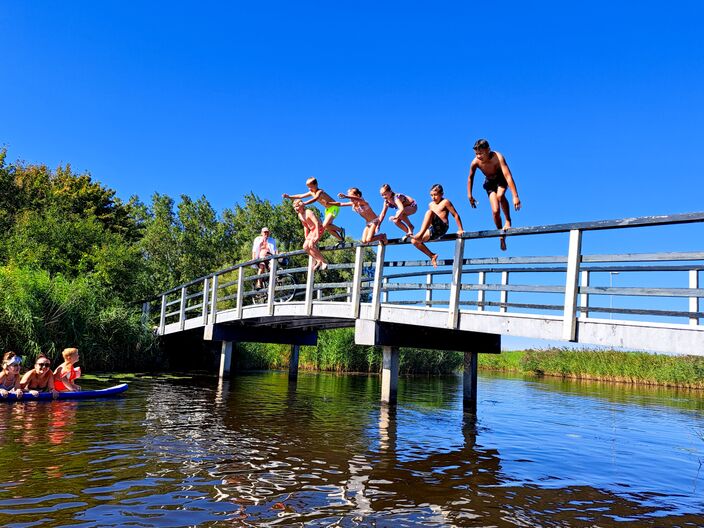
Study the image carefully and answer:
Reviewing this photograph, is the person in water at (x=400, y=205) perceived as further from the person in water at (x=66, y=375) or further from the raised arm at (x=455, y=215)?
the person in water at (x=66, y=375)

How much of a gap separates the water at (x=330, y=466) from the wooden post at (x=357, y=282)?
89.3 inches

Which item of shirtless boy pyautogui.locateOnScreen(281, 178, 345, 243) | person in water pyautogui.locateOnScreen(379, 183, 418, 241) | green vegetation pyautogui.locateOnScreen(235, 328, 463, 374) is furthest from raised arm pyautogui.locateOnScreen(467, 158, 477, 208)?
green vegetation pyautogui.locateOnScreen(235, 328, 463, 374)

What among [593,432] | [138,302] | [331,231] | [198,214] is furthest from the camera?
[198,214]

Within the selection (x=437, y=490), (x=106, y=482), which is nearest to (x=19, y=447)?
(x=106, y=482)

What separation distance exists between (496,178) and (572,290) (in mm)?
2569

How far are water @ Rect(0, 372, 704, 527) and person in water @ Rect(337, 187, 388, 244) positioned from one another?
3.75 m

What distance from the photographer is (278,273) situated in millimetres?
16781

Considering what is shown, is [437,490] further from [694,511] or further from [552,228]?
[552,228]

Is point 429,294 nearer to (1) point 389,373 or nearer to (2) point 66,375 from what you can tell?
(1) point 389,373

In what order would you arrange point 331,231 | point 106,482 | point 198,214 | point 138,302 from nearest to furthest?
1. point 106,482
2. point 331,231
3. point 138,302
4. point 198,214

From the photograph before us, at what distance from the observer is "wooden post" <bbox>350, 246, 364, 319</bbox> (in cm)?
1300

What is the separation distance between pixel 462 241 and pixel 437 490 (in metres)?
5.13

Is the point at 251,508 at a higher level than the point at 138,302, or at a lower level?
lower

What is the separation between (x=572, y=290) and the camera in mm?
8617
